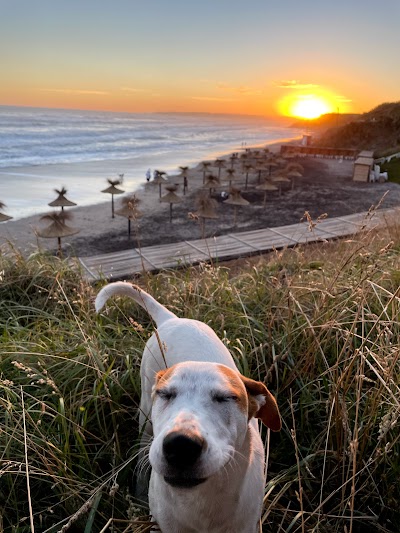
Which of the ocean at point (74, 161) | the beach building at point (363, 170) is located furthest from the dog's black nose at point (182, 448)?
the beach building at point (363, 170)

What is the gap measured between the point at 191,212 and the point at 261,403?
15.1 meters

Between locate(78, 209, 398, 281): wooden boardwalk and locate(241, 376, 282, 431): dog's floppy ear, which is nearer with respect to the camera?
locate(241, 376, 282, 431): dog's floppy ear

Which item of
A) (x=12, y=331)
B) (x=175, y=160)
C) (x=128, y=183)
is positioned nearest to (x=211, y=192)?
(x=128, y=183)

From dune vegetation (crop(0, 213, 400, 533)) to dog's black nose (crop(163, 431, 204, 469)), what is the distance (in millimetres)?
Answer: 489

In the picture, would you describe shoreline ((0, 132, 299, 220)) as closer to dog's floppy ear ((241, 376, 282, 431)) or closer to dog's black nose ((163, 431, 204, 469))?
dog's floppy ear ((241, 376, 282, 431))

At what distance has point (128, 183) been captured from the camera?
3203 cm

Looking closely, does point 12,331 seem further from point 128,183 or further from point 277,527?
point 128,183

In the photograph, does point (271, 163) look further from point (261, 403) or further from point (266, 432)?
point (261, 403)

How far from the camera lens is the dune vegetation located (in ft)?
Result: 7.55

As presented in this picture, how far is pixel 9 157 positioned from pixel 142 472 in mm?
41517

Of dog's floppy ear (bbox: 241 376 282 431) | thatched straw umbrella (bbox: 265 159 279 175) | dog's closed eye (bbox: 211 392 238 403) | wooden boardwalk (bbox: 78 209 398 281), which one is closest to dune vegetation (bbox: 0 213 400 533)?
dog's floppy ear (bbox: 241 376 282 431)

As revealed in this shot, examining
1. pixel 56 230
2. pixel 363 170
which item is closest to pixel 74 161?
pixel 363 170

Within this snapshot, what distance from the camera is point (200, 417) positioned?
1557 mm

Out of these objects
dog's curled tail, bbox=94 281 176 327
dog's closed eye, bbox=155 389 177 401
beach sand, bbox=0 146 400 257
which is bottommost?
beach sand, bbox=0 146 400 257
